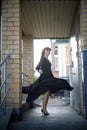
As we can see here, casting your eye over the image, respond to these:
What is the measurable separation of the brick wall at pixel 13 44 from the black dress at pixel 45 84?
0.63 m

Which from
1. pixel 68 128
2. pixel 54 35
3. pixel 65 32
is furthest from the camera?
pixel 54 35

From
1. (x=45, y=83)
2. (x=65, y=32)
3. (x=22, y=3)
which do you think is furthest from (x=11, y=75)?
(x=65, y=32)

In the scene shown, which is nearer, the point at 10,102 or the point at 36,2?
the point at 10,102

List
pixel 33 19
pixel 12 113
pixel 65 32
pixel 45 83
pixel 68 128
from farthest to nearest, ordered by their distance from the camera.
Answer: pixel 65 32 < pixel 33 19 < pixel 45 83 < pixel 12 113 < pixel 68 128

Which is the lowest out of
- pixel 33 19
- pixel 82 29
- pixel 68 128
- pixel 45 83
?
pixel 68 128

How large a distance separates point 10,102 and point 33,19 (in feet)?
9.42

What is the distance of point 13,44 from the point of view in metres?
4.67

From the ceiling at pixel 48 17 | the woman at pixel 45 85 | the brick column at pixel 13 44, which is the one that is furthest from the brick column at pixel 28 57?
the brick column at pixel 13 44

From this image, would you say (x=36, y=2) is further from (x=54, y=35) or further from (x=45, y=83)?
(x=54, y=35)

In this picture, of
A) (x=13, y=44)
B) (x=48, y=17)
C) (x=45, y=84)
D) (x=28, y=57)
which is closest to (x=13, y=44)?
(x=13, y=44)

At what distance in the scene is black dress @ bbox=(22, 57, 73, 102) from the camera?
199 inches

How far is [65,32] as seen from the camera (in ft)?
26.0

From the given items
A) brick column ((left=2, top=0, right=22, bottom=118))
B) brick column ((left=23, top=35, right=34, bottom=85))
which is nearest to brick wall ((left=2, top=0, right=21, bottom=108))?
brick column ((left=2, top=0, right=22, bottom=118))

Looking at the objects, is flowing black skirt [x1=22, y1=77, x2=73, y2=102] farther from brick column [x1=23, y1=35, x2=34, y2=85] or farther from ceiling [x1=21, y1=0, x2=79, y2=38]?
brick column [x1=23, y1=35, x2=34, y2=85]
